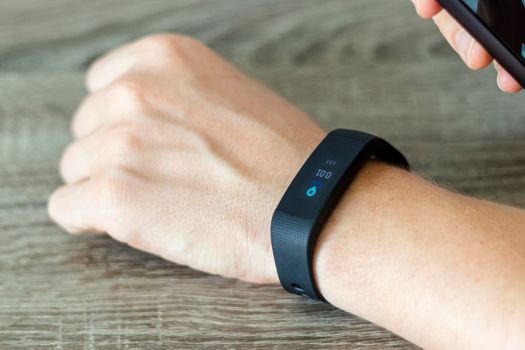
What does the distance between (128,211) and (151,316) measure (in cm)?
9

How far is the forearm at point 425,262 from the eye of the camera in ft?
1.76

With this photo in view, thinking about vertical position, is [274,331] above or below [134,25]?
below

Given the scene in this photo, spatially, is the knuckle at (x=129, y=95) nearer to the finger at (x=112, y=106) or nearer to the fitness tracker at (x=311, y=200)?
the finger at (x=112, y=106)

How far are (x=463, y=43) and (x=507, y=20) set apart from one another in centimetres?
9

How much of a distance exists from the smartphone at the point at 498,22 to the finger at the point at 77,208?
328 millimetres

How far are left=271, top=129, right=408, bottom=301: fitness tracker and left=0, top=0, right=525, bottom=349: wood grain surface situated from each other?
0.04 meters

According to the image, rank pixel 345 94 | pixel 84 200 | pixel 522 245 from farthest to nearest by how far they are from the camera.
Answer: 1. pixel 345 94
2. pixel 84 200
3. pixel 522 245

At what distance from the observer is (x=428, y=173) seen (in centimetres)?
75

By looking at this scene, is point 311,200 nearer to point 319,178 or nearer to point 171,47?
point 319,178

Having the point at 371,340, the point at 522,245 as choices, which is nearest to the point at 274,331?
the point at 371,340

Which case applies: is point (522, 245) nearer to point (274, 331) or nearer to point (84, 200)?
point (274, 331)

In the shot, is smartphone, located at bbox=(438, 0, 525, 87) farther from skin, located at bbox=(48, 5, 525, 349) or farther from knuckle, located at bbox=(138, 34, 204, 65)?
knuckle, located at bbox=(138, 34, 204, 65)

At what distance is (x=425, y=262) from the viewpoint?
0.56 metres

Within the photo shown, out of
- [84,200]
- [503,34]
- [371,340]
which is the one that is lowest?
[371,340]
